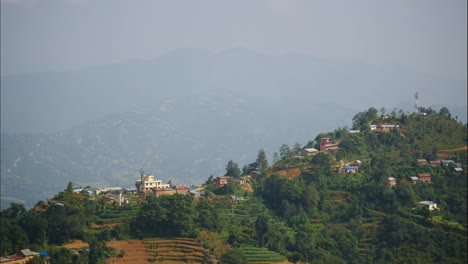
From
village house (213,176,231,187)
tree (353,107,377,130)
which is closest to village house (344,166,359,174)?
village house (213,176,231,187)

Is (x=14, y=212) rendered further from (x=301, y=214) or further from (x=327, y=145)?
(x=327, y=145)

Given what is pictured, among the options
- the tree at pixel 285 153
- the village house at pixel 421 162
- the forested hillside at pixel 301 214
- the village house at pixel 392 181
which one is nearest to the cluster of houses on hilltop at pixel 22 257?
the forested hillside at pixel 301 214

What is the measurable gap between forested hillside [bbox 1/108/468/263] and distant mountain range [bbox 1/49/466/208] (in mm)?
→ 45456

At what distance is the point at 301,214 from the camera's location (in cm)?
3594

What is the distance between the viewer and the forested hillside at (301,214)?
99.5 feet

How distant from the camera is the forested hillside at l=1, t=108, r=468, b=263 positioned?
1194 inches

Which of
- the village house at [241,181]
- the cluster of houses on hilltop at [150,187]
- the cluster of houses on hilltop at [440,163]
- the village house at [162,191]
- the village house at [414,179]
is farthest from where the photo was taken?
the cluster of houses on hilltop at [440,163]

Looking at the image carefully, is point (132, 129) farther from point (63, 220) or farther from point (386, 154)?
point (63, 220)

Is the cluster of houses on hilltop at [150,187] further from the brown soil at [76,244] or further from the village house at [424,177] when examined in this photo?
the village house at [424,177]

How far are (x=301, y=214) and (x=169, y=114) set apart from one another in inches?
3276

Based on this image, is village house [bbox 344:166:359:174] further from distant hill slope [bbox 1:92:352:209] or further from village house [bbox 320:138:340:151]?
distant hill slope [bbox 1:92:352:209]

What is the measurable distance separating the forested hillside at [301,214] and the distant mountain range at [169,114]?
45.5 m

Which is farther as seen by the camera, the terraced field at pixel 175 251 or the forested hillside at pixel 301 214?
the forested hillside at pixel 301 214

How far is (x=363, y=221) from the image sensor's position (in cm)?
3519
